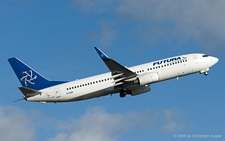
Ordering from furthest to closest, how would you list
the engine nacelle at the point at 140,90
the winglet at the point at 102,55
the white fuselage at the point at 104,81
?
1. the engine nacelle at the point at 140,90
2. the white fuselage at the point at 104,81
3. the winglet at the point at 102,55

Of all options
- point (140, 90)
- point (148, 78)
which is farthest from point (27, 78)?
point (148, 78)

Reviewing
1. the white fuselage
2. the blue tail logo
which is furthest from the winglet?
the blue tail logo

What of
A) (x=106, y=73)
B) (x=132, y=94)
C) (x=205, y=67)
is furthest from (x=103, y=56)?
(x=205, y=67)

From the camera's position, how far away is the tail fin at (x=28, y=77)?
6756 centimetres

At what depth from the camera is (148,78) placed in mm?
65938

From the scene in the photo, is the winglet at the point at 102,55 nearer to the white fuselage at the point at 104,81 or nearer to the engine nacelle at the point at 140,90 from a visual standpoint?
the white fuselage at the point at 104,81

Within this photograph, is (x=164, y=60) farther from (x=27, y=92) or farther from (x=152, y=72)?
(x=27, y=92)

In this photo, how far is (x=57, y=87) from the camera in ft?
219

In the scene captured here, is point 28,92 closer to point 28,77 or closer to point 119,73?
point 28,77

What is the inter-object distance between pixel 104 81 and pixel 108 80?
0.75 meters

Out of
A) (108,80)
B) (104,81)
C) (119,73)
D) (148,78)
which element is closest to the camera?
(148,78)

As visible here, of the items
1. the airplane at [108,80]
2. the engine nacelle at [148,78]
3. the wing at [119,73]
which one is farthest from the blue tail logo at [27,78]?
the engine nacelle at [148,78]

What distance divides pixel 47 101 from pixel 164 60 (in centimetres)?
2222

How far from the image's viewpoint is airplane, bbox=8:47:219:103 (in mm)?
66000
